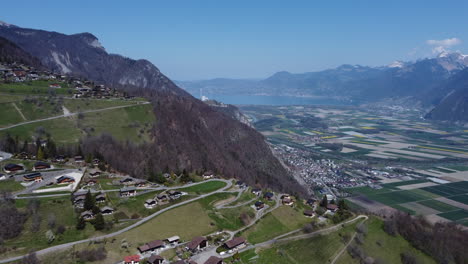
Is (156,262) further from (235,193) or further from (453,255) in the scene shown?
(453,255)

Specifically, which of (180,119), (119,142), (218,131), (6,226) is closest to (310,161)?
(218,131)

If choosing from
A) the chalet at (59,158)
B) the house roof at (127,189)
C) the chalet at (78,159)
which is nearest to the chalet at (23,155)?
the chalet at (59,158)

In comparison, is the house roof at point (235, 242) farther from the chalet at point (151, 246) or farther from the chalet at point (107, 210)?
the chalet at point (107, 210)

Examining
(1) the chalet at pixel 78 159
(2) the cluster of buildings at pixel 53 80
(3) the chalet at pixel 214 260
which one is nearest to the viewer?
(3) the chalet at pixel 214 260

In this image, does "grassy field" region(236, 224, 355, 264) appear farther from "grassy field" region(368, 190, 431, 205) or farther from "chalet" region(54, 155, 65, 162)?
"grassy field" region(368, 190, 431, 205)

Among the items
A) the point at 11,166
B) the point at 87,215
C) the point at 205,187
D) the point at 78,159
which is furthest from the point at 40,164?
the point at 205,187
